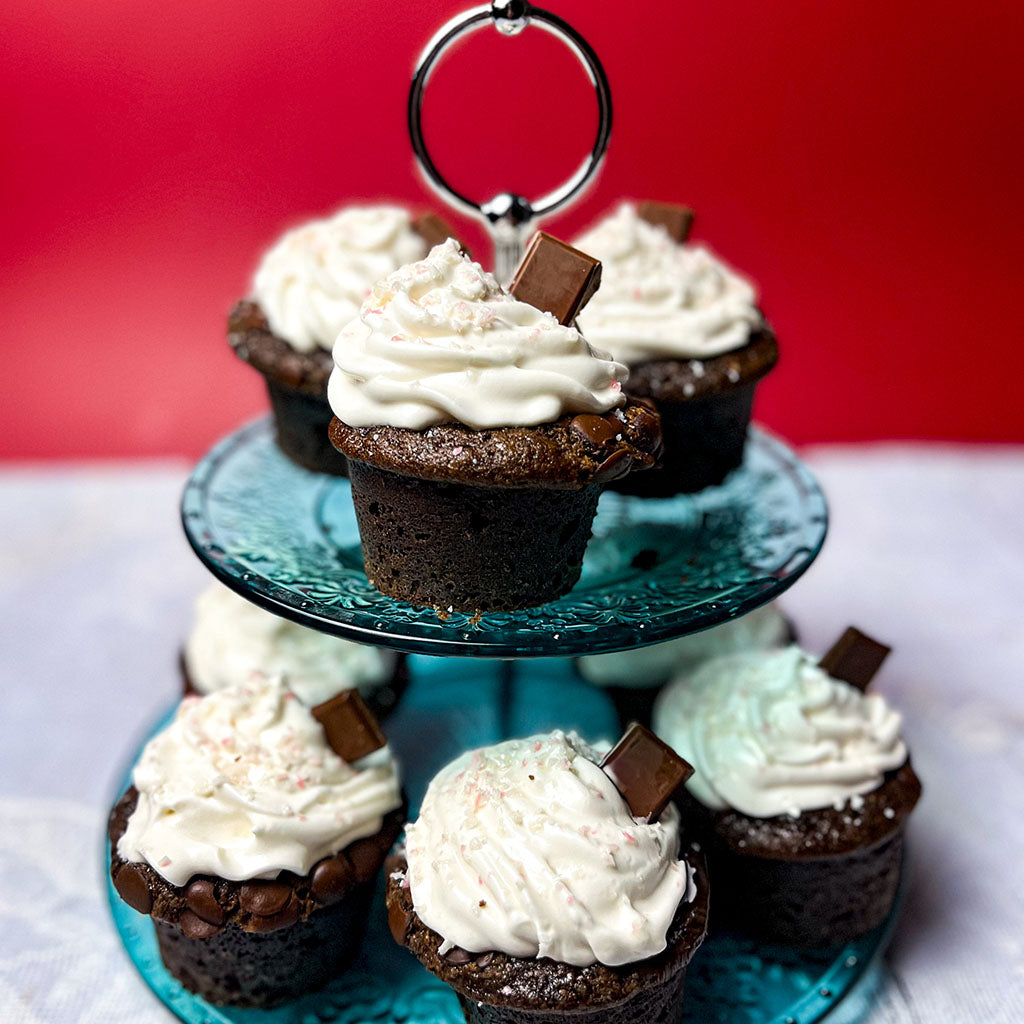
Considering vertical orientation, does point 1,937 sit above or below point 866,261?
below

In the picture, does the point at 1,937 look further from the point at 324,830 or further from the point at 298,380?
the point at 298,380

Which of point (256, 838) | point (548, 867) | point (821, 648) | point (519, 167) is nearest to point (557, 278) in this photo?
point (548, 867)

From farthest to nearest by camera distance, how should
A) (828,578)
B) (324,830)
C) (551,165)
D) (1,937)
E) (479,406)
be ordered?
(551,165) < (828,578) < (1,937) < (324,830) < (479,406)

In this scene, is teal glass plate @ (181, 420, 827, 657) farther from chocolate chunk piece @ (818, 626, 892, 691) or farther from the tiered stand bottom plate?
chocolate chunk piece @ (818, 626, 892, 691)

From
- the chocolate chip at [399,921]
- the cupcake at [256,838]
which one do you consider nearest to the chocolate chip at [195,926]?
the cupcake at [256,838]

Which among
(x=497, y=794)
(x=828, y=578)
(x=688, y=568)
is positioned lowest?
(x=828, y=578)

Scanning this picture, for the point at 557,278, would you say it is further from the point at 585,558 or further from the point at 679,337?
the point at 585,558

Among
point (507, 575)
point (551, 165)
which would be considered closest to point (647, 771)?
point (507, 575)

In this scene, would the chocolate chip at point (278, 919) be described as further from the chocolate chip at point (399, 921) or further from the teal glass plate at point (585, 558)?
the teal glass plate at point (585, 558)
